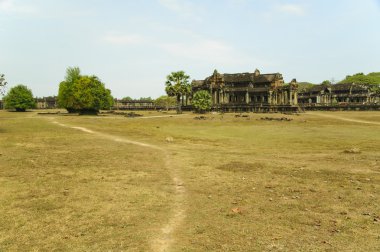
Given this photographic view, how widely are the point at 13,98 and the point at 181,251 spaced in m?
109

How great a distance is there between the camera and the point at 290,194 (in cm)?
1241

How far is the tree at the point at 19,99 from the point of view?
101 m

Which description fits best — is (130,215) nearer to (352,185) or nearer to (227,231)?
(227,231)

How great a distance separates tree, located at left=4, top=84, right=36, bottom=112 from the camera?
10119cm

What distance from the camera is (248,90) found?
104062mm

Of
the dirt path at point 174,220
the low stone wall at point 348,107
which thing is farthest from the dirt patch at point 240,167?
the low stone wall at point 348,107

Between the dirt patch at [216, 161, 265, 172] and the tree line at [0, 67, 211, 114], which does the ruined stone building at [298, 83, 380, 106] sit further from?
the dirt patch at [216, 161, 265, 172]

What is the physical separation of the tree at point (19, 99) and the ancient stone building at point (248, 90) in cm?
5623

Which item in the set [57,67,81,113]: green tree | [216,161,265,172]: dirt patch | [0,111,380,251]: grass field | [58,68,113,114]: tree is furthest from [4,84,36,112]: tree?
[216,161,265,172]: dirt patch

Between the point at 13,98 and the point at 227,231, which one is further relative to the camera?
the point at 13,98

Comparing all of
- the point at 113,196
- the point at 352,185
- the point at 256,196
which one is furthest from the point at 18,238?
the point at 352,185

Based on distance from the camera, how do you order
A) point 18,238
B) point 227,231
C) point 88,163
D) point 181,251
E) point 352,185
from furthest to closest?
point 88,163, point 352,185, point 227,231, point 18,238, point 181,251

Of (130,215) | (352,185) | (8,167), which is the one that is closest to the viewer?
(130,215)

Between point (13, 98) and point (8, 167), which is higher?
point (13, 98)
